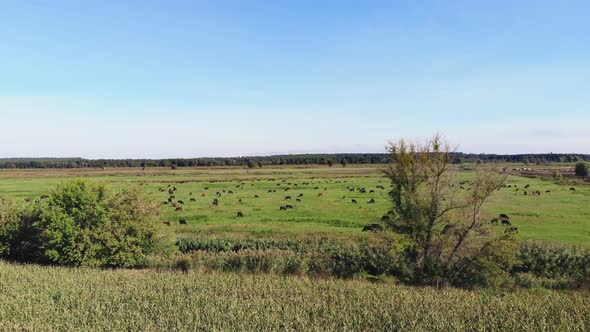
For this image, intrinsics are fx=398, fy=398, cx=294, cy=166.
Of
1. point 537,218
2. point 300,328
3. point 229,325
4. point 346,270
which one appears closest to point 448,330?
point 300,328

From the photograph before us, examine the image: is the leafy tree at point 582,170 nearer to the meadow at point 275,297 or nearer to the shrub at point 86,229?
the meadow at point 275,297

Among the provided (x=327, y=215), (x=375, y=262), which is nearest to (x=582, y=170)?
(x=327, y=215)

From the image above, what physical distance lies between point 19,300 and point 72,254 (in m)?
11.3

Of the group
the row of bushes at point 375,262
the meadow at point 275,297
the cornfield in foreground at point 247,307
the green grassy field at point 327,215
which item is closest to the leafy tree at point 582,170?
the green grassy field at point 327,215

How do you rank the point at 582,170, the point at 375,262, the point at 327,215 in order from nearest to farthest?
the point at 375,262 < the point at 327,215 < the point at 582,170

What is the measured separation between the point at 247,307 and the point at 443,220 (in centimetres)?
2067

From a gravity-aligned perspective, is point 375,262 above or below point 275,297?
below

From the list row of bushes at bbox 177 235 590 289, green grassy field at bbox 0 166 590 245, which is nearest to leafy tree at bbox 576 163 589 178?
green grassy field at bbox 0 166 590 245

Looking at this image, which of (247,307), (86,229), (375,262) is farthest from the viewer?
(375,262)

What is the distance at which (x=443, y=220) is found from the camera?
3225 cm

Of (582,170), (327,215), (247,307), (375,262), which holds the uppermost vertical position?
(582,170)

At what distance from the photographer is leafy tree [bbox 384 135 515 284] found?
30.0 meters

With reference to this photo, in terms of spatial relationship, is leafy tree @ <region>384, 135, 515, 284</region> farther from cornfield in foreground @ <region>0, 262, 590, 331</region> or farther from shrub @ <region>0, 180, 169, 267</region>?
shrub @ <region>0, 180, 169, 267</region>

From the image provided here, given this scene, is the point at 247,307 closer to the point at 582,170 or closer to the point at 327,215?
the point at 327,215
